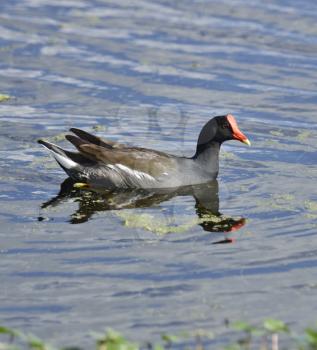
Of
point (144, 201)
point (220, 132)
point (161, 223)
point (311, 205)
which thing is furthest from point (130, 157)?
point (311, 205)

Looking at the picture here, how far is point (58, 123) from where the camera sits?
1170 centimetres

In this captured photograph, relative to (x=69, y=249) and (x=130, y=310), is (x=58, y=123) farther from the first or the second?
(x=130, y=310)

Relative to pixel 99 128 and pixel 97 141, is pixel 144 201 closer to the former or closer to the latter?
pixel 97 141

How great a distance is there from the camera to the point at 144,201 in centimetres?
950

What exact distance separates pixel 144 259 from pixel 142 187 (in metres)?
2.37

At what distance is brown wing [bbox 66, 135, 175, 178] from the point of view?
9.80 m

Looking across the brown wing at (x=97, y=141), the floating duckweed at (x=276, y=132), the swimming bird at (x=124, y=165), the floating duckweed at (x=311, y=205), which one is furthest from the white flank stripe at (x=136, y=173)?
the floating duckweed at (x=276, y=132)

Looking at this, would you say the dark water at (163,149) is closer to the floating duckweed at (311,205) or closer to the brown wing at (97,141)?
the floating duckweed at (311,205)

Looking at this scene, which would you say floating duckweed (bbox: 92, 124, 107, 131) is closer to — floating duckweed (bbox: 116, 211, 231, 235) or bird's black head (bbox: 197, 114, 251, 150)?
bird's black head (bbox: 197, 114, 251, 150)

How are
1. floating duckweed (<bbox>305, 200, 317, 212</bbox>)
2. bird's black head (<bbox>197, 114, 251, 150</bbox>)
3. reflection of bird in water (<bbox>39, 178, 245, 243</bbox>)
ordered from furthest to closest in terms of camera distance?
1. bird's black head (<bbox>197, 114, 251, 150</bbox>)
2. floating duckweed (<bbox>305, 200, 317, 212</bbox>)
3. reflection of bird in water (<bbox>39, 178, 245, 243</bbox>)

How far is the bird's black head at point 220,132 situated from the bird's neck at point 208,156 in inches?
0.9

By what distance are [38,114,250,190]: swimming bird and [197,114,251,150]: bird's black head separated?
12mm

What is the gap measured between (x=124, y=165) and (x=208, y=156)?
0.97m

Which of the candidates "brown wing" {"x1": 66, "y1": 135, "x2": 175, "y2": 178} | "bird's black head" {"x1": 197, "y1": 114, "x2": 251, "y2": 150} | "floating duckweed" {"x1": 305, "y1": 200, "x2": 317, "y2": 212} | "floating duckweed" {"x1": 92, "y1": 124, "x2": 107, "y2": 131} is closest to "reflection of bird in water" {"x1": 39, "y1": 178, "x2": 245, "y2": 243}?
"brown wing" {"x1": 66, "y1": 135, "x2": 175, "y2": 178}
